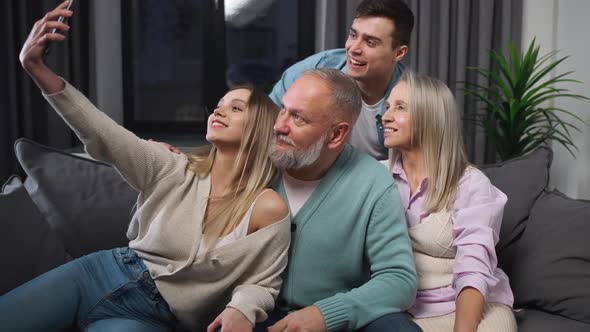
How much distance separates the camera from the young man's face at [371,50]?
240 centimetres

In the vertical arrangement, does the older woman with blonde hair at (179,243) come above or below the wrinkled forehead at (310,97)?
below

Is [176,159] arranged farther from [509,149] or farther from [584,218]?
[509,149]

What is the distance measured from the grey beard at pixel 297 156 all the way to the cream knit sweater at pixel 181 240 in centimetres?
14

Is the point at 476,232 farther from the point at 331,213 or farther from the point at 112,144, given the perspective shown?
the point at 112,144

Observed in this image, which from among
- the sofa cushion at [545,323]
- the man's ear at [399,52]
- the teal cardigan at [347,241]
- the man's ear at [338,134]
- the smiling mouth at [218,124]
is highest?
the man's ear at [399,52]

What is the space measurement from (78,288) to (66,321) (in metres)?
0.08

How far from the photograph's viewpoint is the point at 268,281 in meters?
1.61

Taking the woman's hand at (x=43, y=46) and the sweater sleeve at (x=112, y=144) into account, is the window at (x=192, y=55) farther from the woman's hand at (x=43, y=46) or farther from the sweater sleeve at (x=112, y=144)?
the woman's hand at (x=43, y=46)

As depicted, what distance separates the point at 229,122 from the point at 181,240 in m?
0.31

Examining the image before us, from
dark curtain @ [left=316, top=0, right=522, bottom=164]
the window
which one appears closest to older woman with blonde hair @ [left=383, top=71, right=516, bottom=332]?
dark curtain @ [left=316, top=0, right=522, bottom=164]

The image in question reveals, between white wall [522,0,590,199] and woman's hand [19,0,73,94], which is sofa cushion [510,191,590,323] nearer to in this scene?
woman's hand [19,0,73,94]

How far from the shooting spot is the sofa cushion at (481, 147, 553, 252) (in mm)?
2102

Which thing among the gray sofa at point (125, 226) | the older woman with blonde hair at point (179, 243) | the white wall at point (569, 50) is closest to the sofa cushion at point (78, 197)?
the gray sofa at point (125, 226)

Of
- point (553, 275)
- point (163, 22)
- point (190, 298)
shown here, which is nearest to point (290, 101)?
point (190, 298)
